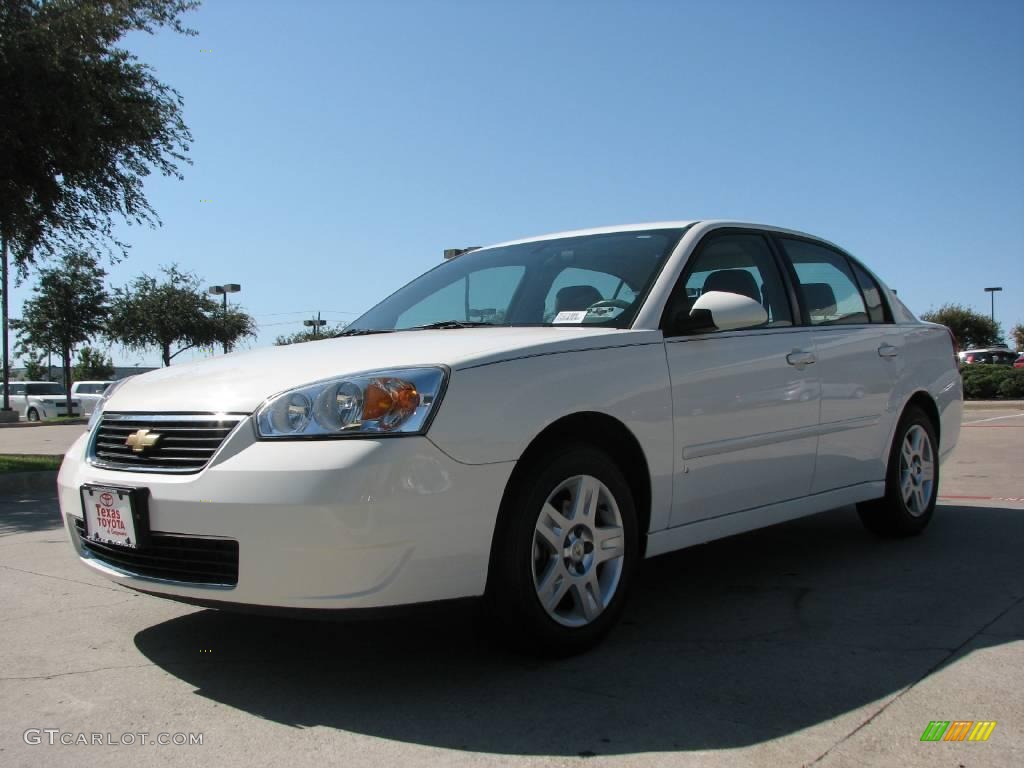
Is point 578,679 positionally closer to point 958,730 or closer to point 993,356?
point 958,730

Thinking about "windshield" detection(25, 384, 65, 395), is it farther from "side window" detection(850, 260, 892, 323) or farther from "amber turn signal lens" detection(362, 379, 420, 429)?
"amber turn signal lens" detection(362, 379, 420, 429)

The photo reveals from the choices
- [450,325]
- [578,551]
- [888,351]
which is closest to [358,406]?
[578,551]

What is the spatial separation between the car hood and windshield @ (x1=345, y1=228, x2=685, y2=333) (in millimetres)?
295

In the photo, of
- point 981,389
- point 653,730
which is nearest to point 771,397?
point 653,730

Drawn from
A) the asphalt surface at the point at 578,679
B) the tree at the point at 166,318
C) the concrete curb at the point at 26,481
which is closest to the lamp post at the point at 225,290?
the tree at the point at 166,318

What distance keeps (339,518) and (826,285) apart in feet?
Answer: 10.7

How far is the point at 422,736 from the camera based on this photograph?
272 centimetres

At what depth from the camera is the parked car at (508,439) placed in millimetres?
2867

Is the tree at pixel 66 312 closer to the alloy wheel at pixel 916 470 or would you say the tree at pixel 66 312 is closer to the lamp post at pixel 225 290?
the lamp post at pixel 225 290

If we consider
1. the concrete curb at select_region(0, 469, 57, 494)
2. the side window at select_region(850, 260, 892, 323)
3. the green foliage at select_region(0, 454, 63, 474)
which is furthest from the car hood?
the green foliage at select_region(0, 454, 63, 474)

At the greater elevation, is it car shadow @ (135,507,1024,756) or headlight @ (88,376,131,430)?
headlight @ (88,376,131,430)

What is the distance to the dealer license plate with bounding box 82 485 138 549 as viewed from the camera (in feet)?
10.3

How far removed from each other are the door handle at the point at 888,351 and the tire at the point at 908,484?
389mm

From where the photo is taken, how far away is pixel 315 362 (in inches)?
131
